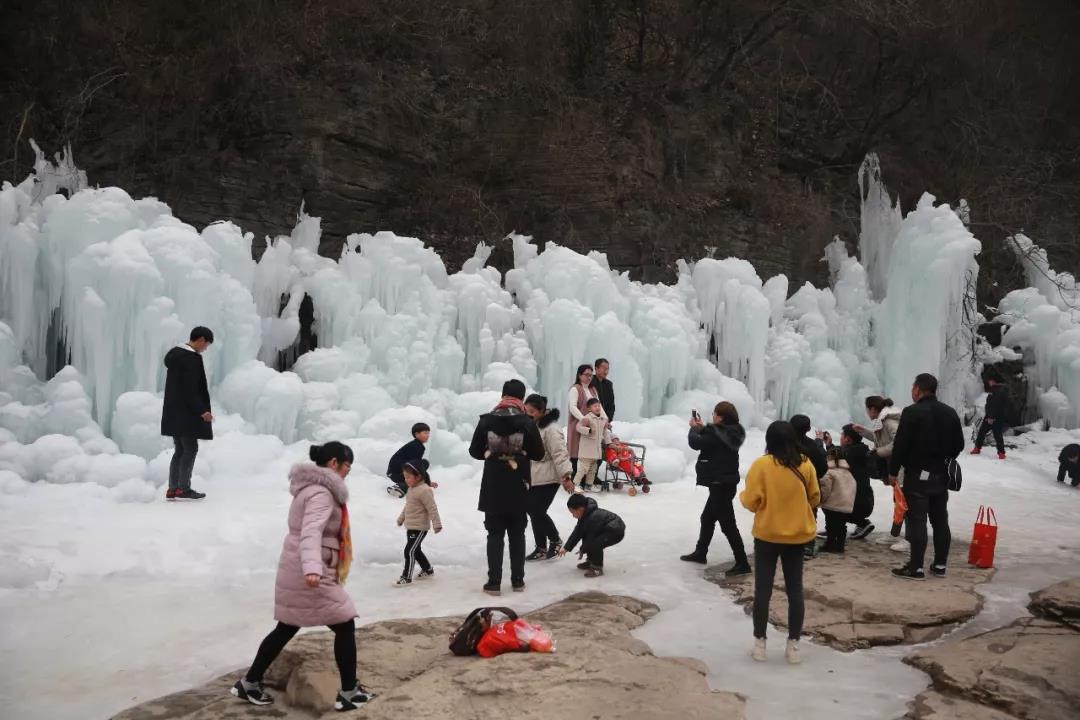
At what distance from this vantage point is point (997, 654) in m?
4.29

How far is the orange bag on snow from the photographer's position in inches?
163

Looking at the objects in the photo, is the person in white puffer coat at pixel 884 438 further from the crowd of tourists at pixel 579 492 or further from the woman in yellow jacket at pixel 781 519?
the woman in yellow jacket at pixel 781 519

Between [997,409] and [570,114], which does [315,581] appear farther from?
[570,114]

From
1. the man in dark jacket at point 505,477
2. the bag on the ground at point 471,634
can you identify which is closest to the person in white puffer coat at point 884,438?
the man in dark jacket at point 505,477

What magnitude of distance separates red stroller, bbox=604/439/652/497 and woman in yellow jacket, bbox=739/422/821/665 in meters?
4.82

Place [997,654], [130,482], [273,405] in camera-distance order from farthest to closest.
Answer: [273,405]
[130,482]
[997,654]

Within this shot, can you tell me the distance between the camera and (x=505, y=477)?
18.3 ft

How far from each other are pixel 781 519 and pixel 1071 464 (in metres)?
9.21

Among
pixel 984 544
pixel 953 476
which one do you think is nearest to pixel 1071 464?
pixel 984 544

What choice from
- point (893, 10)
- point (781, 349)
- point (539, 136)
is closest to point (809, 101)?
point (893, 10)

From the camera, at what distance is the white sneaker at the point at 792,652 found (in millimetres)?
4430

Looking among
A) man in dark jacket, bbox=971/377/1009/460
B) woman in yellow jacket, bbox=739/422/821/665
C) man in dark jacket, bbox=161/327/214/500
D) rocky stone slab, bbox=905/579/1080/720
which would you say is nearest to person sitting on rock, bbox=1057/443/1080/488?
man in dark jacket, bbox=971/377/1009/460

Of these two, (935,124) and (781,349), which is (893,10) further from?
(781,349)

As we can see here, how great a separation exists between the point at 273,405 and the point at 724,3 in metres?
14.7
